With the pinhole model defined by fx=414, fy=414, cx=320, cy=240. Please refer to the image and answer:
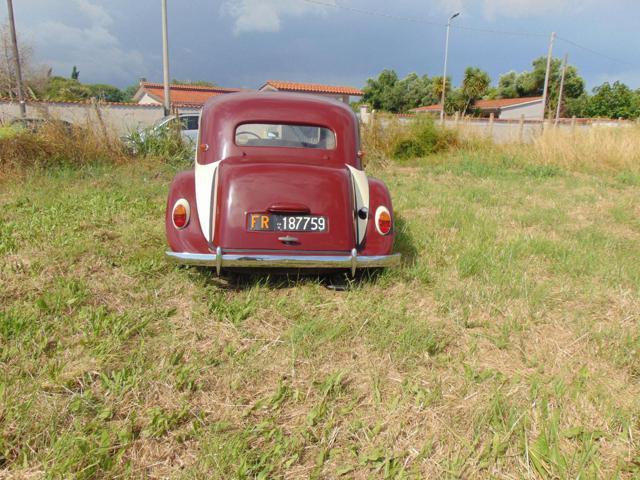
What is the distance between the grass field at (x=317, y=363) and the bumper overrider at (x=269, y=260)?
306mm

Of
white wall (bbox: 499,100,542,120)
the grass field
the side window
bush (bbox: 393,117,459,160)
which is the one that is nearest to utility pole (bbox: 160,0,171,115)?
the side window

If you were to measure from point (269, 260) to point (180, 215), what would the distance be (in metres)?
0.81

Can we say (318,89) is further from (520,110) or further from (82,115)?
(82,115)

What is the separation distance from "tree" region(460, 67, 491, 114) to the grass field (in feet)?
143

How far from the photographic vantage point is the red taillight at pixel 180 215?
312 centimetres

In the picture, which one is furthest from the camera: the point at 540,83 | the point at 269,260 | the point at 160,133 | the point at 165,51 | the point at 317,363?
the point at 540,83

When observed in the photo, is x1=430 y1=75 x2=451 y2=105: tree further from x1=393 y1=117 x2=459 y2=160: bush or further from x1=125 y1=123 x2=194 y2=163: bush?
x1=125 y1=123 x2=194 y2=163: bush

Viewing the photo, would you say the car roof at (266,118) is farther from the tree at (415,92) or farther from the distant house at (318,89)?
the tree at (415,92)

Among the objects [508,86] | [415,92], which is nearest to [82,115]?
[415,92]

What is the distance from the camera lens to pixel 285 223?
298cm

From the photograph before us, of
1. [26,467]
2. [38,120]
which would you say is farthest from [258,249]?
[38,120]

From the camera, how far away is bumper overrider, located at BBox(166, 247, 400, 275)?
2.90 meters

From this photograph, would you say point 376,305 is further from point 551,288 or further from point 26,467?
point 26,467

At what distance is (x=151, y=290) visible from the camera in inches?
126
